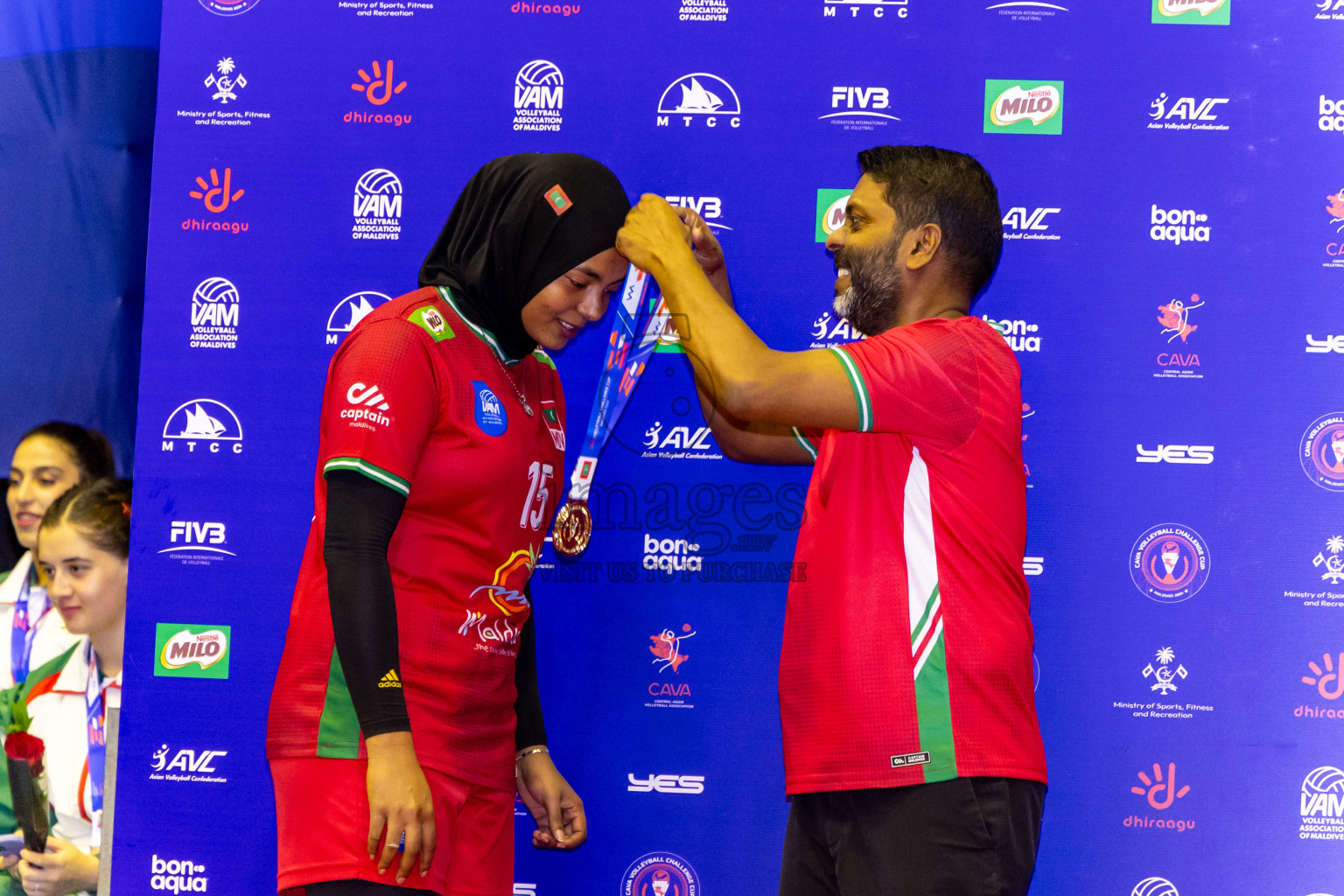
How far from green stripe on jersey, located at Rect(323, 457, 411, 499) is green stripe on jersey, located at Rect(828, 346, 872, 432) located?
0.79 meters

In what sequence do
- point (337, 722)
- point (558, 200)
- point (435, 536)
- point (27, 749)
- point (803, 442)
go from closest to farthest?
point (337, 722)
point (435, 536)
point (558, 200)
point (803, 442)
point (27, 749)

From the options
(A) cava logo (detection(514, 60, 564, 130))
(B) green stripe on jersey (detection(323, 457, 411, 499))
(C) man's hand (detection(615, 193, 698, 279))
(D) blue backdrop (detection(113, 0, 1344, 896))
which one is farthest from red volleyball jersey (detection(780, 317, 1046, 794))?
(A) cava logo (detection(514, 60, 564, 130))

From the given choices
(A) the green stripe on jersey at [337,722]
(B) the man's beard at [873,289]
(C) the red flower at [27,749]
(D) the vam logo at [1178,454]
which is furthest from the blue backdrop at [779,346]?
(A) the green stripe on jersey at [337,722]

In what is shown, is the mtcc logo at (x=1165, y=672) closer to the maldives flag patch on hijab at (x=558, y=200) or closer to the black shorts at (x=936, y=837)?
the black shorts at (x=936, y=837)

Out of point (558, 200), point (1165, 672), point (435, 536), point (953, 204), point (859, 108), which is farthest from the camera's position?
point (859, 108)

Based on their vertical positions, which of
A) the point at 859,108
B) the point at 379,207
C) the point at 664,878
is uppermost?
the point at 859,108

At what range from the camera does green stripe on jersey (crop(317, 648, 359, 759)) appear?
176cm

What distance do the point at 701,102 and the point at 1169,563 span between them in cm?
181

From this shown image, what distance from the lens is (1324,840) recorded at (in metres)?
2.80

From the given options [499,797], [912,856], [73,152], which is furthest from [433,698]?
[73,152]

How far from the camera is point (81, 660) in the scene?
10.6 feet

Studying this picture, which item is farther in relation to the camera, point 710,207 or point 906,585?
point 710,207

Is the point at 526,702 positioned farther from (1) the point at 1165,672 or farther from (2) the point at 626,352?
(1) the point at 1165,672

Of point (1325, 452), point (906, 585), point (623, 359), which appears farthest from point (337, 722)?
point (1325, 452)
